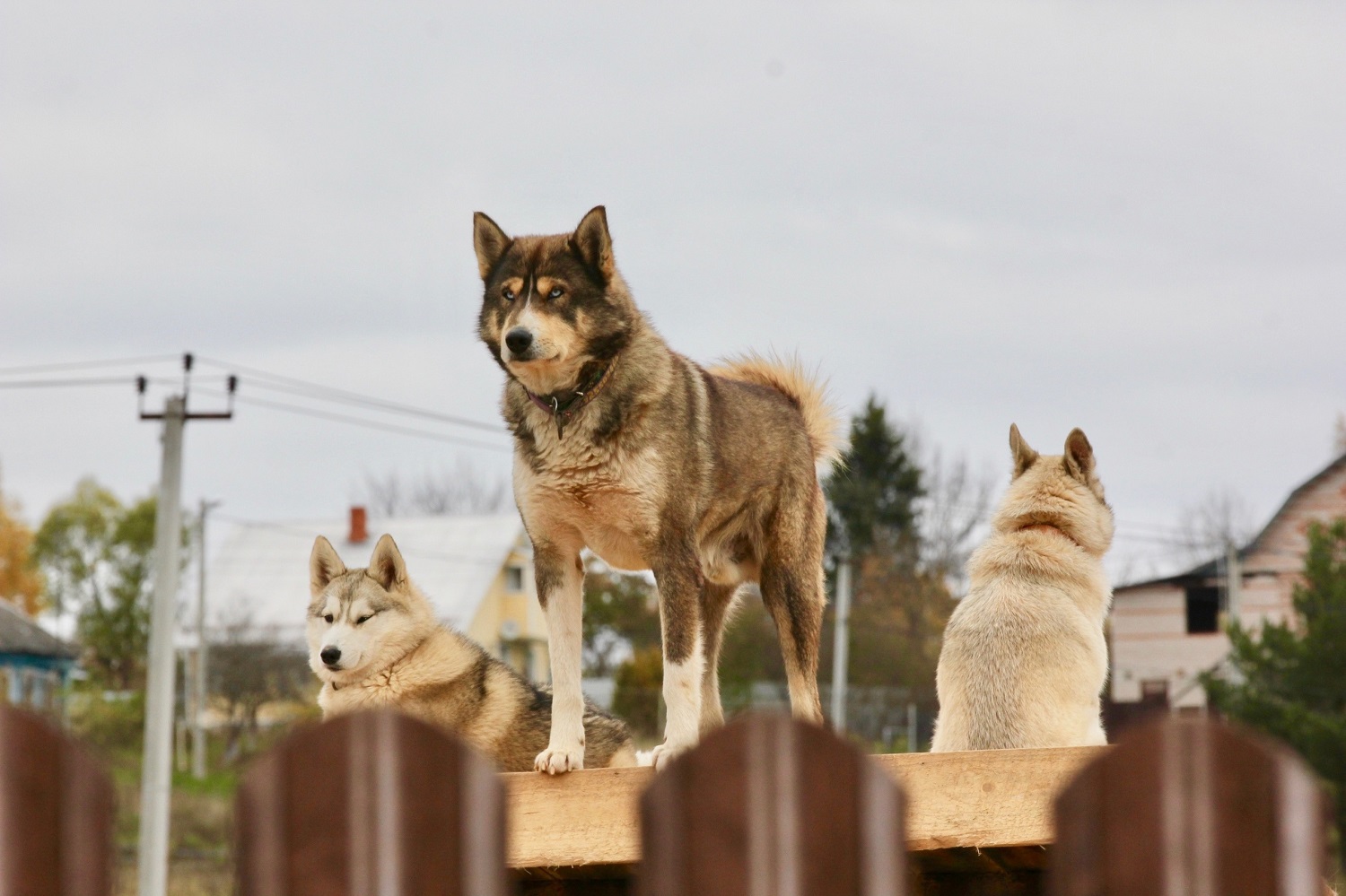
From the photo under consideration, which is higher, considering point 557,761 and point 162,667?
point 162,667

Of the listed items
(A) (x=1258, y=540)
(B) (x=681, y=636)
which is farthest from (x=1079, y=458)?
(A) (x=1258, y=540)

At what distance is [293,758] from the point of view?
2016 mm

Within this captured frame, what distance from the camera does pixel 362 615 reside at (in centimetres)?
732

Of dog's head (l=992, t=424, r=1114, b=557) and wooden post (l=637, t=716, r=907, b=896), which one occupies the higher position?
dog's head (l=992, t=424, r=1114, b=557)

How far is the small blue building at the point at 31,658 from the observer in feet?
181

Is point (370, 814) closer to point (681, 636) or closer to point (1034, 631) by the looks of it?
point (681, 636)

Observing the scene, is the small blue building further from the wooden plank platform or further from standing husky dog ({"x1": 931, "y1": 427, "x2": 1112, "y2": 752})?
the wooden plank platform

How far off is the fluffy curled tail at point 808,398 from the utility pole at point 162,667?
21850mm

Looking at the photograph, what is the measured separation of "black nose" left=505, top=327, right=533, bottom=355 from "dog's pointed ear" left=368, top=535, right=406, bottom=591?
210 cm

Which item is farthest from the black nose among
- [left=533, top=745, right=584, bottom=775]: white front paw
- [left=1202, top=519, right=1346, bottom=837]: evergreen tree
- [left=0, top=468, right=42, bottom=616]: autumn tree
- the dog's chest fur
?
[left=0, top=468, right=42, bottom=616]: autumn tree

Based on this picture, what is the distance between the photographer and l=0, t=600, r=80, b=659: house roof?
5531 centimetres

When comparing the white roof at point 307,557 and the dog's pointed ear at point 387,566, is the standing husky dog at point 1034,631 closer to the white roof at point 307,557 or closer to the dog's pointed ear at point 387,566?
the dog's pointed ear at point 387,566

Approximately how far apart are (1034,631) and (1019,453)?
51.5 inches

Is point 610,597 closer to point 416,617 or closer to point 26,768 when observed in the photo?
point 416,617
